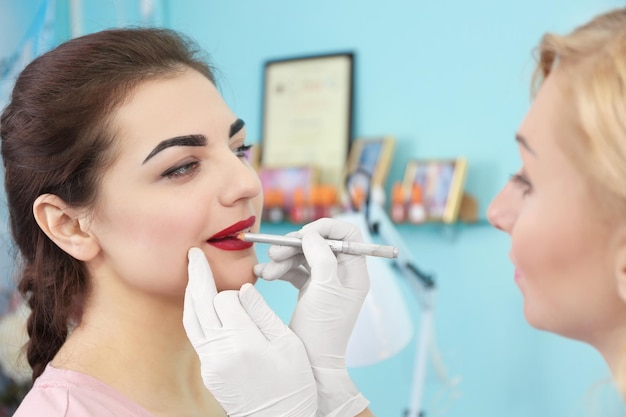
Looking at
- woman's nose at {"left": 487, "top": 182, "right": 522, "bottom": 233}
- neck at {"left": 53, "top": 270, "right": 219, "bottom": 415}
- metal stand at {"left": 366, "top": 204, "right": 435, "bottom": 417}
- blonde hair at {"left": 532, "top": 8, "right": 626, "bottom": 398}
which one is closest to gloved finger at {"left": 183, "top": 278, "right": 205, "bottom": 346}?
neck at {"left": 53, "top": 270, "right": 219, "bottom": 415}

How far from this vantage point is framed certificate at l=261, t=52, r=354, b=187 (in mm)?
2391

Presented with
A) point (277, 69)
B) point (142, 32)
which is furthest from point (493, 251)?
point (142, 32)

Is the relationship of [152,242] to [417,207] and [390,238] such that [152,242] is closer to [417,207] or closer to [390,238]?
[390,238]

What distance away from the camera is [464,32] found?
2.16 metres

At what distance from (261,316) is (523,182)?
1.39ft

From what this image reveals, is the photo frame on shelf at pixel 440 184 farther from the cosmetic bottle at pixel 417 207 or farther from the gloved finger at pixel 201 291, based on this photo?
the gloved finger at pixel 201 291

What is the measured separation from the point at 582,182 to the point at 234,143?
57 centimetres

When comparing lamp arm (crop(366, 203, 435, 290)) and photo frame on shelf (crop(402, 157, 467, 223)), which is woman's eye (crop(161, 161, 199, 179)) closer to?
lamp arm (crop(366, 203, 435, 290))

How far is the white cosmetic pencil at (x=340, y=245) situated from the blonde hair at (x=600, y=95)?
34 cm

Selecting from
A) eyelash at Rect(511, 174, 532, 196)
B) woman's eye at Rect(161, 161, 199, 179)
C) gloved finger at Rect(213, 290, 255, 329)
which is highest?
eyelash at Rect(511, 174, 532, 196)

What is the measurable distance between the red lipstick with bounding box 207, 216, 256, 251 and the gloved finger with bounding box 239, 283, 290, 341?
8 centimetres

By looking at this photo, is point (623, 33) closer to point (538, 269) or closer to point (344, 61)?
point (538, 269)

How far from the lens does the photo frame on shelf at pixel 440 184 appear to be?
81.9 inches

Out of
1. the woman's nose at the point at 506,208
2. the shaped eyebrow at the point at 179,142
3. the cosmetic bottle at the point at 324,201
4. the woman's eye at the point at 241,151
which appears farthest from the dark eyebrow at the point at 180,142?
the cosmetic bottle at the point at 324,201
